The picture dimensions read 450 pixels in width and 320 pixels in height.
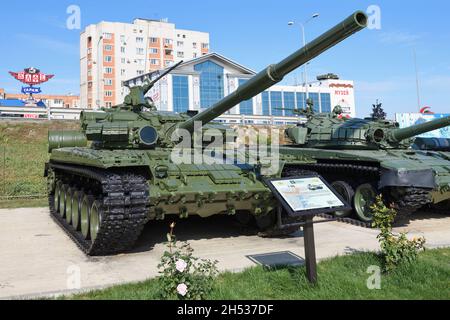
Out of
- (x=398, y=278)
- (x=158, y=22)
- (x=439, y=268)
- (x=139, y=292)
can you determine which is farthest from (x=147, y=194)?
(x=158, y=22)

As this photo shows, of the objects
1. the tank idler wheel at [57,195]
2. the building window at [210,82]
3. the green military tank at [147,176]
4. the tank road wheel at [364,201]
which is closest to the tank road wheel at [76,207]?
the green military tank at [147,176]

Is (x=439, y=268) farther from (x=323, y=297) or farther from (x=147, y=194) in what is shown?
(x=147, y=194)

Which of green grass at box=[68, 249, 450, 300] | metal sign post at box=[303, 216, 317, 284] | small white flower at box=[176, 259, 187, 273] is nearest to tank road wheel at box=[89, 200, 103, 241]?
green grass at box=[68, 249, 450, 300]

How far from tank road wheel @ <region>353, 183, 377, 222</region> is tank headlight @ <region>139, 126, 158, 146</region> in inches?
211

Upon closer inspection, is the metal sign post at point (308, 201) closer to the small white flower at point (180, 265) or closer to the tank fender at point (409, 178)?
the small white flower at point (180, 265)

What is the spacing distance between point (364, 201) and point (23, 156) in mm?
15732

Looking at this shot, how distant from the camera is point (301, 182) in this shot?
231 inches

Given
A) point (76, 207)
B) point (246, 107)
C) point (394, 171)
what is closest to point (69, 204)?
point (76, 207)

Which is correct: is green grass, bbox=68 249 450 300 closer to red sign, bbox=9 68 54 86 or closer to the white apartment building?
red sign, bbox=9 68 54 86

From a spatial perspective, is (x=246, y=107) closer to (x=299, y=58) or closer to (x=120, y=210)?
(x=120, y=210)

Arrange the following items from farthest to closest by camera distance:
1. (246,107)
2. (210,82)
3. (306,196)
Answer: (210,82)
(246,107)
(306,196)

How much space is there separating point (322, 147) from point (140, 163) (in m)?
7.16

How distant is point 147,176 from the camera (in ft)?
25.7

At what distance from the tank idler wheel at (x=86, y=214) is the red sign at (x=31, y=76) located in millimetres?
47427
